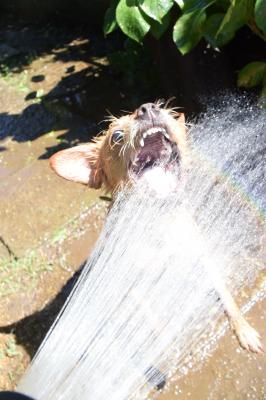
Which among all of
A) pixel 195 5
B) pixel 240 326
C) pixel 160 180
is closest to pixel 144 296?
pixel 240 326

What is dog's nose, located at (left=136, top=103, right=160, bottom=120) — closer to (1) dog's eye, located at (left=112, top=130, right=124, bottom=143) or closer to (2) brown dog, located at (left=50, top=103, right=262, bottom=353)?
(2) brown dog, located at (left=50, top=103, right=262, bottom=353)

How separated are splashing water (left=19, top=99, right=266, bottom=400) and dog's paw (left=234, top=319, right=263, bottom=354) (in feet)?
0.92

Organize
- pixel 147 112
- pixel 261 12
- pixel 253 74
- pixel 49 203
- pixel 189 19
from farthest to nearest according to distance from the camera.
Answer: pixel 49 203 → pixel 253 74 → pixel 189 19 → pixel 147 112 → pixel 261 12

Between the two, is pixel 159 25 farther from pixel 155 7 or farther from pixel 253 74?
pixel 253 74

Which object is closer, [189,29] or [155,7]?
[155,7]

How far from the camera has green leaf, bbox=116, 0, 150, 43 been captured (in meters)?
3.14

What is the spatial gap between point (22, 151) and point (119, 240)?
77.2 inches

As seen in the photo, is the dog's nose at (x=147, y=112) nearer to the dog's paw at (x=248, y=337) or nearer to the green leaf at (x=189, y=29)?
the green leaf at (x=189, y=29)

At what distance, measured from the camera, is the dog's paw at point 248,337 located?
3047mm

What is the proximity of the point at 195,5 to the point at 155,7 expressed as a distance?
0.28 meters

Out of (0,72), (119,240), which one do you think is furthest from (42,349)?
(0,72)

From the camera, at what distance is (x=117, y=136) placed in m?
3.07

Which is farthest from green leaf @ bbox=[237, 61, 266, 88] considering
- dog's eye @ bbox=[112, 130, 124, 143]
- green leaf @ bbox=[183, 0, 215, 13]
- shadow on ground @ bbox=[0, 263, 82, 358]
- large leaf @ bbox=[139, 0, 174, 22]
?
shadow on ground @ bbox=[0, 263, 82, 358]

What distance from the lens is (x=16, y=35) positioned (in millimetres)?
6820
